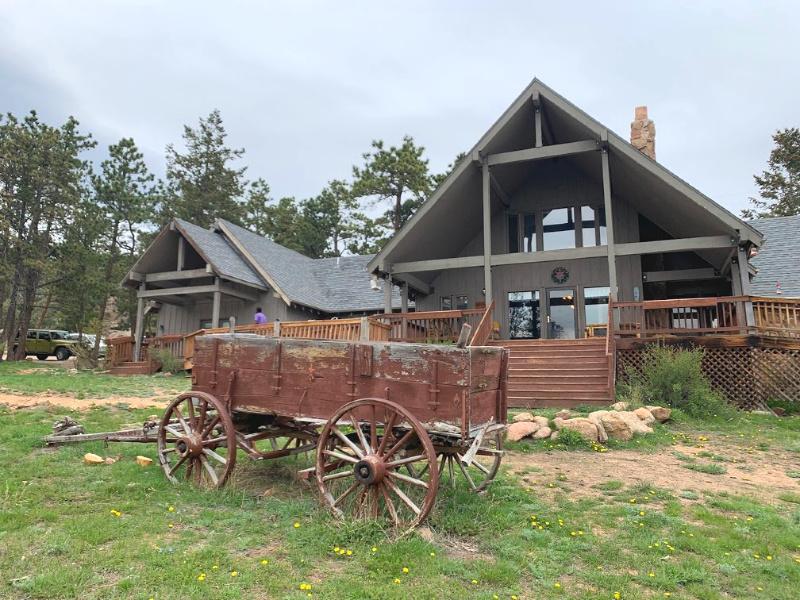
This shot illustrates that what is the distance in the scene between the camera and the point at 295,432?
5543 mm

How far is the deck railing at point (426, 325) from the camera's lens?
14422mm

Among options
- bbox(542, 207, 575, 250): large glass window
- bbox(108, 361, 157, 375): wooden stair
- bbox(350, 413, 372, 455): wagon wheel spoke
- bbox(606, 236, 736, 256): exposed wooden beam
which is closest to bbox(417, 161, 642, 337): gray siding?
bbox(542, 207, 575, 250): large glass window

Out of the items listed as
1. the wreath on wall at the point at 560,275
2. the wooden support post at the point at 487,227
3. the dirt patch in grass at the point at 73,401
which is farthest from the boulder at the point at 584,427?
the wreath on wall at the point at 560,275

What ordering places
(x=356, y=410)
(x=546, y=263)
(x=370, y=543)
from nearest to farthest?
1. (x=370, y=543)
2. (x=356, y=410)
3. (x=546, y=263)

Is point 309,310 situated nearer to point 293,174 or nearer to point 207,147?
point 207,147

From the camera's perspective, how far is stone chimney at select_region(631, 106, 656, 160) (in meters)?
18.7

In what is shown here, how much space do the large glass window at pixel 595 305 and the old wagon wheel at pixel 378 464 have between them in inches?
525

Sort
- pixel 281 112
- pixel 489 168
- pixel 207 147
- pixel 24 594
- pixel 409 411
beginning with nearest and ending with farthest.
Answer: pixel 24 594 → pixel 409 411 → pixel 489 168 → pixel 281 112 → pixel 207 147

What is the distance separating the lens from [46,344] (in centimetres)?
2770

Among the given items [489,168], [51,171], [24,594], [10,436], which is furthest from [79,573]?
[51,171]

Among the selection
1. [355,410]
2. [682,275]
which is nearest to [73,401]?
[355,410]

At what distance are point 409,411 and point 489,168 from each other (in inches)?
501

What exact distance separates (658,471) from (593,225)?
12.0 metres

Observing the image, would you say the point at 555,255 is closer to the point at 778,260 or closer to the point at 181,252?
the point at 778,260
